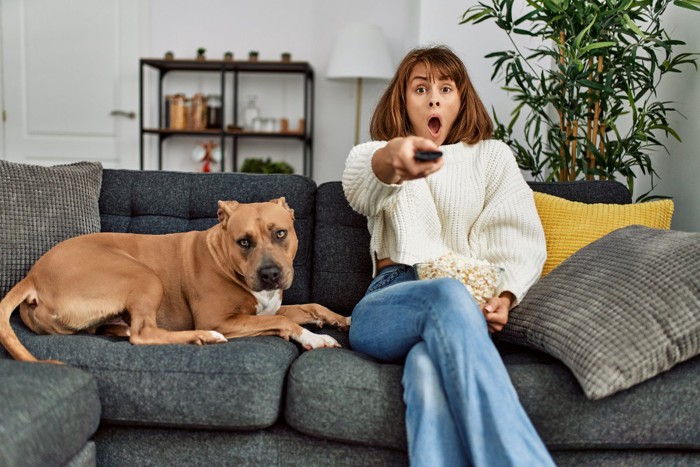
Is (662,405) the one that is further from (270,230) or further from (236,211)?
(236,211)

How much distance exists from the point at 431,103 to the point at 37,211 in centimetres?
123

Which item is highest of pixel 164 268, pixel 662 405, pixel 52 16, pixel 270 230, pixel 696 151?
pixel 52 16

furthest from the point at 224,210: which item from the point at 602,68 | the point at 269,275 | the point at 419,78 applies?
the point at 602,68

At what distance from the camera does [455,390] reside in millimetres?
1236

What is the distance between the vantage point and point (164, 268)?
190 centimetres

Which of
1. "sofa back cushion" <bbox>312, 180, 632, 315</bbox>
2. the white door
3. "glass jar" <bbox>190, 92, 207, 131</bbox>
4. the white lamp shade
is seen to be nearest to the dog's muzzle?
"sofa back cushion" <bbox>312, 180, 632, 315</bbox>

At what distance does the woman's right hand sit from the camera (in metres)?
1.31

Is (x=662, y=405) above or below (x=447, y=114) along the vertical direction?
below

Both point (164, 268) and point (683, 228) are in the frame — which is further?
point (683, 228)

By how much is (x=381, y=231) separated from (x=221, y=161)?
3417 millimetres

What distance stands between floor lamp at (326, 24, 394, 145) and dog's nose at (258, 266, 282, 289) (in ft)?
10.1

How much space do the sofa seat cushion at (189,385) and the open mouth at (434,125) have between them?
0.83m

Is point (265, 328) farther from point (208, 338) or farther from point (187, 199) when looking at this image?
point (187, 199)

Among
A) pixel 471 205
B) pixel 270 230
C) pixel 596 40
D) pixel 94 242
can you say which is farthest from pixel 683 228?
pixel 94 242
